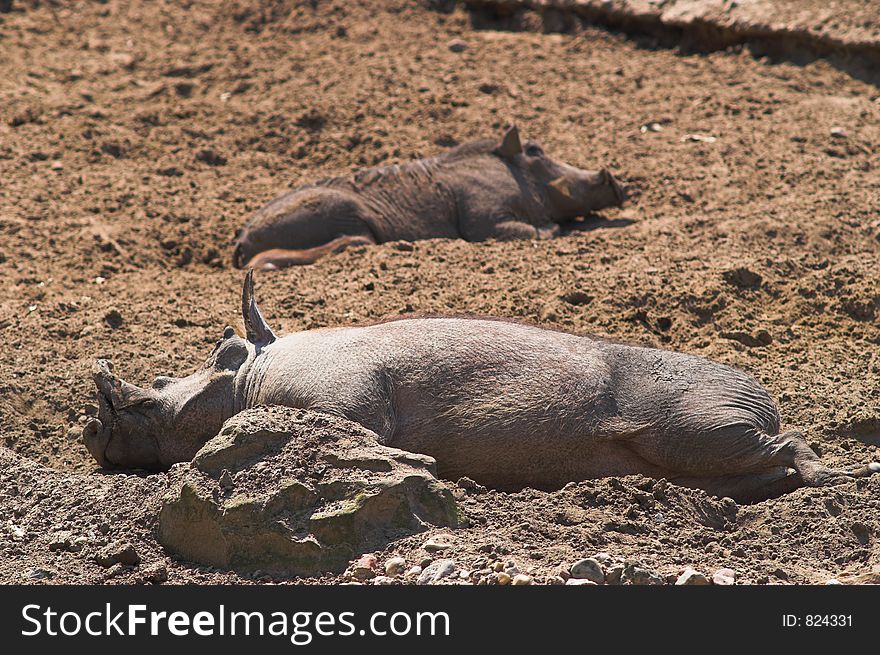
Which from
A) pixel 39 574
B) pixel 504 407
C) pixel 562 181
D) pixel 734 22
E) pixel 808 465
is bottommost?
pixel 39 574

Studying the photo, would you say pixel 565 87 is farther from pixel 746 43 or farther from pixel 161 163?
pixel 161 163

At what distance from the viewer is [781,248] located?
25.2 ft

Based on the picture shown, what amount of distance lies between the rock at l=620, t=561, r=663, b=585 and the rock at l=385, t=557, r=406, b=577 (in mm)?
724

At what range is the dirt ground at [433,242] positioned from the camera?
16.1 feet

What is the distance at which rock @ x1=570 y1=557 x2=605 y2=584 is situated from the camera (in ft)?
13.5

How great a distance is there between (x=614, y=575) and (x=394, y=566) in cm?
72

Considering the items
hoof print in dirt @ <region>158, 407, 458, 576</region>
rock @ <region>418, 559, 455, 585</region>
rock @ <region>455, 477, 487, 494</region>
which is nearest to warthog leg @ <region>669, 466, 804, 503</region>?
rock @ <region>455, 477, 487, 494</region>

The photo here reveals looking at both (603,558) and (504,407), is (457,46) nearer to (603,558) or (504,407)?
(504,407)

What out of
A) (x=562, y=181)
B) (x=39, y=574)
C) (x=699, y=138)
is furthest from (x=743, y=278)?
(x=39, y=574)

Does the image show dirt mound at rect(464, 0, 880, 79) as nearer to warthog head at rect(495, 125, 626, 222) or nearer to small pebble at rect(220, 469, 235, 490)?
warthog head at rect(495, 125, 626, 222)

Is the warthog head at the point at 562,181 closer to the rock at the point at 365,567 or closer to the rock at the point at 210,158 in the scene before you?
the rock at the point at 210,158

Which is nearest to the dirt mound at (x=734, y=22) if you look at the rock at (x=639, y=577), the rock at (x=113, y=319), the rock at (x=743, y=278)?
the rock at (x=743, y=278)

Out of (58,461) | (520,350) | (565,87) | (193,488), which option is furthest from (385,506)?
(565,87)

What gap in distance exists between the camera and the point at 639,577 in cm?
Answer: 411
